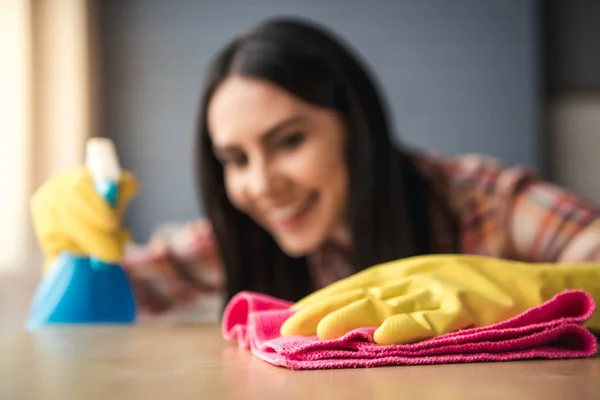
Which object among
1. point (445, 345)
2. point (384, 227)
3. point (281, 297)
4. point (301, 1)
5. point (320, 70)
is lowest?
point (281, 297)

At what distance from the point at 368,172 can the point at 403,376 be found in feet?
2.69

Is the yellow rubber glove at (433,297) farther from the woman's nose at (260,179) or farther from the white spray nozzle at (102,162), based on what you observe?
the woman's nose at (260,179)

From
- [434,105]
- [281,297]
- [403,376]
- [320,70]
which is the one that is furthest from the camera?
[434,105]

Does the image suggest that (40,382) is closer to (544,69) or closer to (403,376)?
(403,376)

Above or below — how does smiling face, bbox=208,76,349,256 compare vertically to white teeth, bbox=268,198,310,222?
above

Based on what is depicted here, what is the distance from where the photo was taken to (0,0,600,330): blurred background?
168cm

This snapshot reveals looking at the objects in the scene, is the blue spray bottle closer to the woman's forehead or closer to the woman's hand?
the woman's forehead

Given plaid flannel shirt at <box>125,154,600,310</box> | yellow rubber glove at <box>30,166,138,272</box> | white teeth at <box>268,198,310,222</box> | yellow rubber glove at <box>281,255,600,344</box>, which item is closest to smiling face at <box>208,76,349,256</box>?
white teeth at <box>268,198,310,222</box>

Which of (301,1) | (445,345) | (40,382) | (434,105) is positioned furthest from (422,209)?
(40,382)

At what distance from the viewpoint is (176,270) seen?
4.98ft

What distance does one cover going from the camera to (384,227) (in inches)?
51.0

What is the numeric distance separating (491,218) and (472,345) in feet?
2.71

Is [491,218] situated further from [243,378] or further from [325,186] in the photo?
[243,378]

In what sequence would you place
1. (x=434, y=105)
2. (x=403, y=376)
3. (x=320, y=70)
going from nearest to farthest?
(x=403, y=376) < (x=320, y=70) < (x=434, y=105)
